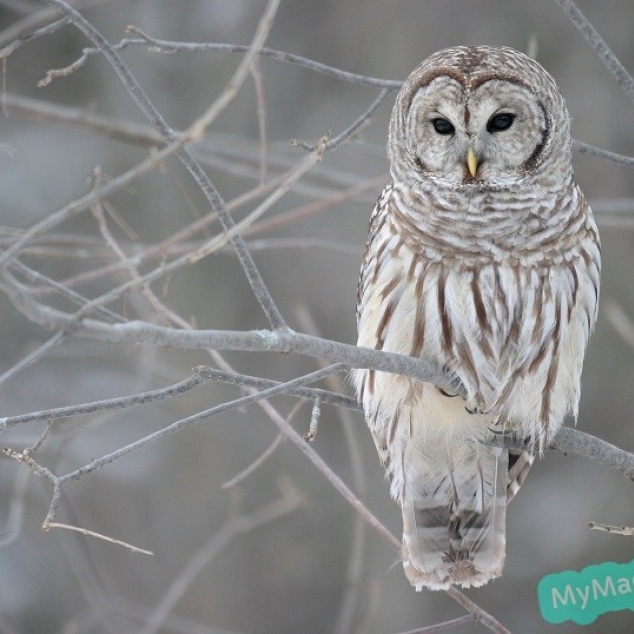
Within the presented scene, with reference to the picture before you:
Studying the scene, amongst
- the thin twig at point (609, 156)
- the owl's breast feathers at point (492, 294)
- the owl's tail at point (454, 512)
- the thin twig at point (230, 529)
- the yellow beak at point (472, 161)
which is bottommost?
the thin twig at point (230, 529)

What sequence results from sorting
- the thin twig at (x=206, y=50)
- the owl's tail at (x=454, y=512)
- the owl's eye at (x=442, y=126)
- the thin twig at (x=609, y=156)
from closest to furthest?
the thin twig at (x=206, y=50) → the thin twig at (x=609, y=156) → the owl's eye at (x=442, y=126) → the owl's tail at (x=454, y=512)

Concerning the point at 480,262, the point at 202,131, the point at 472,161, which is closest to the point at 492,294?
the point at 480,262

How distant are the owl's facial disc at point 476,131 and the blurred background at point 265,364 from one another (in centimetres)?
223

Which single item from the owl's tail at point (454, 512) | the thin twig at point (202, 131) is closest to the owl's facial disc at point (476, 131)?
the owl's tail at point (454, 512)

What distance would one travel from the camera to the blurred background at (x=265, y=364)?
21.0ft

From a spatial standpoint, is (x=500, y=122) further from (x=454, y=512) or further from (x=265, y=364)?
(x=265, y=364)

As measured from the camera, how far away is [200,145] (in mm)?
5234

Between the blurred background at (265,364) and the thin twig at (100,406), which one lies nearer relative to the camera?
the thin twig at (100,406)

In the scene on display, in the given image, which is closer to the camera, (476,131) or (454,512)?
(476,131)

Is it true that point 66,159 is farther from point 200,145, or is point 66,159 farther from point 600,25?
point 600,25

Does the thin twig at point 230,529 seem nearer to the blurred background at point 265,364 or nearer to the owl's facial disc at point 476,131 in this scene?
the blurred background at point 265,364

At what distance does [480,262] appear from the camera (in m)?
3.61

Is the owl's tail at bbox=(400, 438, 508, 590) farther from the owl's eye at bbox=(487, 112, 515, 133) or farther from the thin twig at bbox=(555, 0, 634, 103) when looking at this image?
the thin twig at bbox=(555, 0, 634, 103)

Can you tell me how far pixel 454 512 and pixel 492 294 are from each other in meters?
0.98
